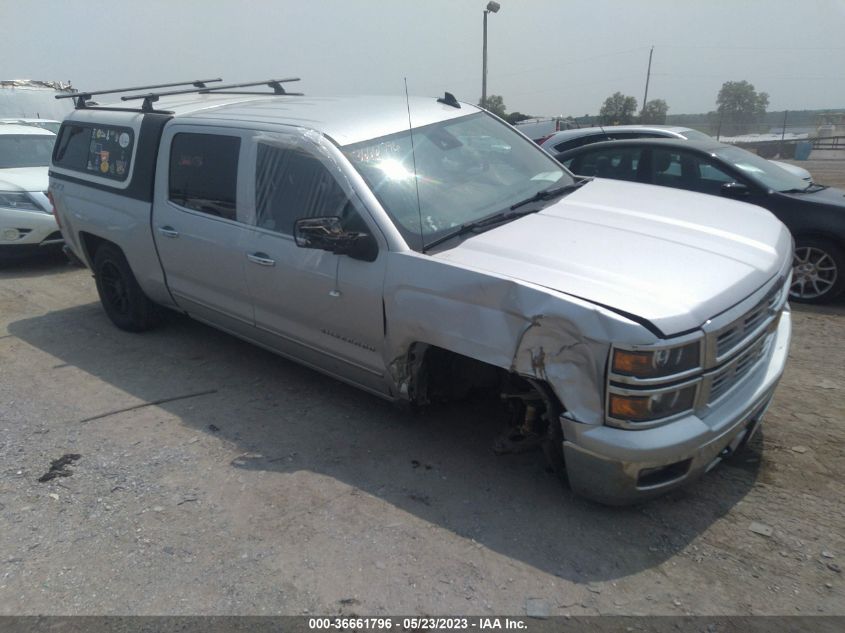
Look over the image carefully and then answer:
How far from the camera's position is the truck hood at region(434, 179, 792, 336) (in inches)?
110

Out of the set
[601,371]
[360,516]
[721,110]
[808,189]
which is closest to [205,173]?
[360,516]

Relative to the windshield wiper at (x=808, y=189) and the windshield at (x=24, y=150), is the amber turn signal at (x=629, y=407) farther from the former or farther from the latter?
the windshield at (x=24, y=150)

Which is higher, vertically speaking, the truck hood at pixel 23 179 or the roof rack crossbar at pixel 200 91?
the roof rack crossbar at pixel 200 91

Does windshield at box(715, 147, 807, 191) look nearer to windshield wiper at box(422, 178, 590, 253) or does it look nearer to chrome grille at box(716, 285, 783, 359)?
windshield wiper at box(422, 178, 590, 253)

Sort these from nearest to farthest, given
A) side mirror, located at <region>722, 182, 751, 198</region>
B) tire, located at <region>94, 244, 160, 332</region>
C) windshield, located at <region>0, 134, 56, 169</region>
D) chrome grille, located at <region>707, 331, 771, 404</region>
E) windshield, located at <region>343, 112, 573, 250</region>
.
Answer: chrome grille, located at <region>707, 331, 771, 404</region> → windshield, located at <region>343, 112, 573, 250</region> → tire, located at <region>94, 244, 160, 332</region> → side mirror, located at <region>722, 182, 751, 198</region> → windshield, located at <region>0, 134, 56, 169</region>

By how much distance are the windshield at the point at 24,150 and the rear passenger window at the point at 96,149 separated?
148 inches

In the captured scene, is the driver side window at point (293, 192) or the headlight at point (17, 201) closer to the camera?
the driver side window at point (293, 192)

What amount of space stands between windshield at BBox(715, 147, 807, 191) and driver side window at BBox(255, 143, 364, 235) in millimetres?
4676

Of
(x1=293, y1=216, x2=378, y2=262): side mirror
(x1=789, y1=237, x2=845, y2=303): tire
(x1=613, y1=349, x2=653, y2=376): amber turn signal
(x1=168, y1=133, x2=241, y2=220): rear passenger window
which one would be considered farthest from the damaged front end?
(x1=789, y1=237, x2=845, y2=303): tire

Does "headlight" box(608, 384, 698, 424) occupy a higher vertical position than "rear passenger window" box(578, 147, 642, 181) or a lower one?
lower

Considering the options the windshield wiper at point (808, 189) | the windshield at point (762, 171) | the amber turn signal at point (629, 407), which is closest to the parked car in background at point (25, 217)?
the amber turn signal at point (629, 407)

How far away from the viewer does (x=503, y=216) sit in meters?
3.74

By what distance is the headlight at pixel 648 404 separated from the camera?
274 centimetres

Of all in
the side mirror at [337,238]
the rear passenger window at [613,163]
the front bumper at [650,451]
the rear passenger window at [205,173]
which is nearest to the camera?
the front bumper at [650,451]
